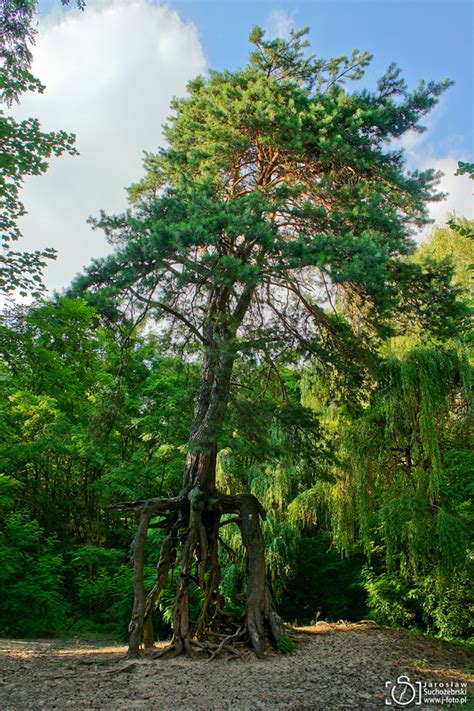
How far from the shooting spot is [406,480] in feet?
23.5

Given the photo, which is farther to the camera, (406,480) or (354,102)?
(406,480)

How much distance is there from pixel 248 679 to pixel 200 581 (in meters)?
1.69

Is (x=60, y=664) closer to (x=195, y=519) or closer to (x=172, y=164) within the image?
(x=195, y=519)

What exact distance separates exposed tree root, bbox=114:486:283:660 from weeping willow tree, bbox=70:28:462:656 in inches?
0.7

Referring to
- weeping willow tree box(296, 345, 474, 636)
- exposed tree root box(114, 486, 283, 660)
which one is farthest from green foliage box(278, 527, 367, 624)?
exposed tree root box(114, 486, 283, 660)

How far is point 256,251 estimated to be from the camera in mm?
5949

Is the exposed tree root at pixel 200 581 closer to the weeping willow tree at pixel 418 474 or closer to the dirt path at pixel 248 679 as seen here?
the dirt path at pixel 248 679

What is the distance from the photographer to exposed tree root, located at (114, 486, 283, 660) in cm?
589

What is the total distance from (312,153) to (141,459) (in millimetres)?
8324

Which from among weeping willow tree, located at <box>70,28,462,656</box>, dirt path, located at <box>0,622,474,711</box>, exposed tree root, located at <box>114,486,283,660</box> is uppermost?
weeping willow tree, located at <box>70,28,462,656</box>

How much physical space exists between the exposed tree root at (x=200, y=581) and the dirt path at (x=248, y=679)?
31 cm

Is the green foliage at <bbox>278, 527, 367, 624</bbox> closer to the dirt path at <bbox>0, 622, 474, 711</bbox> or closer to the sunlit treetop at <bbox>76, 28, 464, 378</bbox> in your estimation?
the dirt path at <bbox>0, 622, 474, 711</bbox>

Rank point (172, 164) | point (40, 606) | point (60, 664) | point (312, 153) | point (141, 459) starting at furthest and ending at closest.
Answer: point (141, 459)
point (40, 606)
point (172, 164)
point (312, 153)
point (60, 664)

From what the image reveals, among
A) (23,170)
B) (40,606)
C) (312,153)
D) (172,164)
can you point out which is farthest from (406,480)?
(40,606)
